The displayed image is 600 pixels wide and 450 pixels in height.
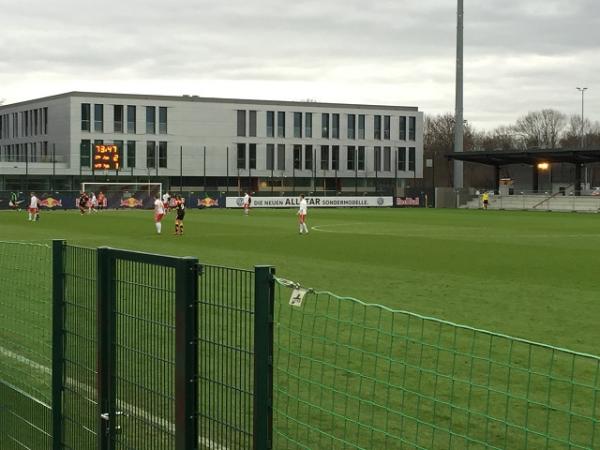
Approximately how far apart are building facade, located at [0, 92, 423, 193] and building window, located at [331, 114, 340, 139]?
117 millimetres

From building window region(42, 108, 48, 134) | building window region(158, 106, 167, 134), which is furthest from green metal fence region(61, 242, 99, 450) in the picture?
building window region(42, 108, 48, 134)

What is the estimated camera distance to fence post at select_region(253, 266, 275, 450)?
451 centimetres

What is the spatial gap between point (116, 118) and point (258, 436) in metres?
94.5

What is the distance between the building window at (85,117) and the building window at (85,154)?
4.73 ft

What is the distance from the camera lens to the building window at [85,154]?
93.2 meters

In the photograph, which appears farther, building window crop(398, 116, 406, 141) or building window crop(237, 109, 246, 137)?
building window crop(398, 116, 406, 141)

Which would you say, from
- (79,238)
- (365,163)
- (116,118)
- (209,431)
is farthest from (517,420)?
(365,163)

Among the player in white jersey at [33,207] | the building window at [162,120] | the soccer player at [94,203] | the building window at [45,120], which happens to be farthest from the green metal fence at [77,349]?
the building window at [45,120]

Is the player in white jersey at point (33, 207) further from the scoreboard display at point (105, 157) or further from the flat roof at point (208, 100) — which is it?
the flat roof at point (208, 100)

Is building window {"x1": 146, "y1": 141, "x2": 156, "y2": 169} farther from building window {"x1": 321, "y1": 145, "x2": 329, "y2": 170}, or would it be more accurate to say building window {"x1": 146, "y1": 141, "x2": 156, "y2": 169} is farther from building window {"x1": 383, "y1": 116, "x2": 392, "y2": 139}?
building window {"x1": 383, "y1": 116, "x2": 392, "y2": 139}

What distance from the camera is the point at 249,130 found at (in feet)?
338

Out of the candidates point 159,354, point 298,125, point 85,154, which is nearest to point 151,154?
point 85,154

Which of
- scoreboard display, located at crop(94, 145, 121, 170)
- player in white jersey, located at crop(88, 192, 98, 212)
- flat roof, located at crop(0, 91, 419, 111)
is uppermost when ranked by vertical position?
flat roof, located at crop(0, 91, 419, 111)

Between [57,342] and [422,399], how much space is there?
3.97m
